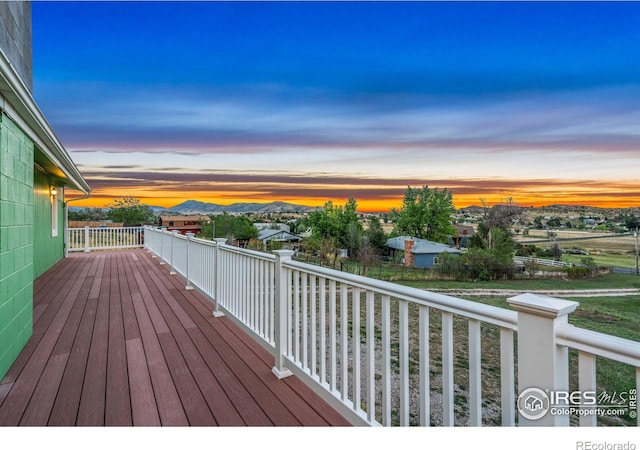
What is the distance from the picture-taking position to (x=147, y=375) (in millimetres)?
2527

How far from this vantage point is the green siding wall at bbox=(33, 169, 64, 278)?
6.44 metres

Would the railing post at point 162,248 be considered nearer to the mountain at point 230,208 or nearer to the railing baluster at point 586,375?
the railing baluster at point 586,375

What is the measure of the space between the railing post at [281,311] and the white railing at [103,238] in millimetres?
10829

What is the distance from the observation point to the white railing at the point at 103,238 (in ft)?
37.2

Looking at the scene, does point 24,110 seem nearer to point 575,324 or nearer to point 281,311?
point 281,311

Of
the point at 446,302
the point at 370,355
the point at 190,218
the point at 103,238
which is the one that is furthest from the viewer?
the point at 190,218

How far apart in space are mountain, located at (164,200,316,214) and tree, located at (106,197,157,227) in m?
2.05

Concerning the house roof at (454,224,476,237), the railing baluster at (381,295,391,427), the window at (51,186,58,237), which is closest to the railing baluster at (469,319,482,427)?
the railing baluster at (381,295,391,427)

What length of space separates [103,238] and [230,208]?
1974cm

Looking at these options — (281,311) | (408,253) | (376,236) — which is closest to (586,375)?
(281,311)

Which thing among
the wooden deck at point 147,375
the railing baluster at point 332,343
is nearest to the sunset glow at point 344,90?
the wooden deck at point 147,375

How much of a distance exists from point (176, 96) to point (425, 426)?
12.3 m
